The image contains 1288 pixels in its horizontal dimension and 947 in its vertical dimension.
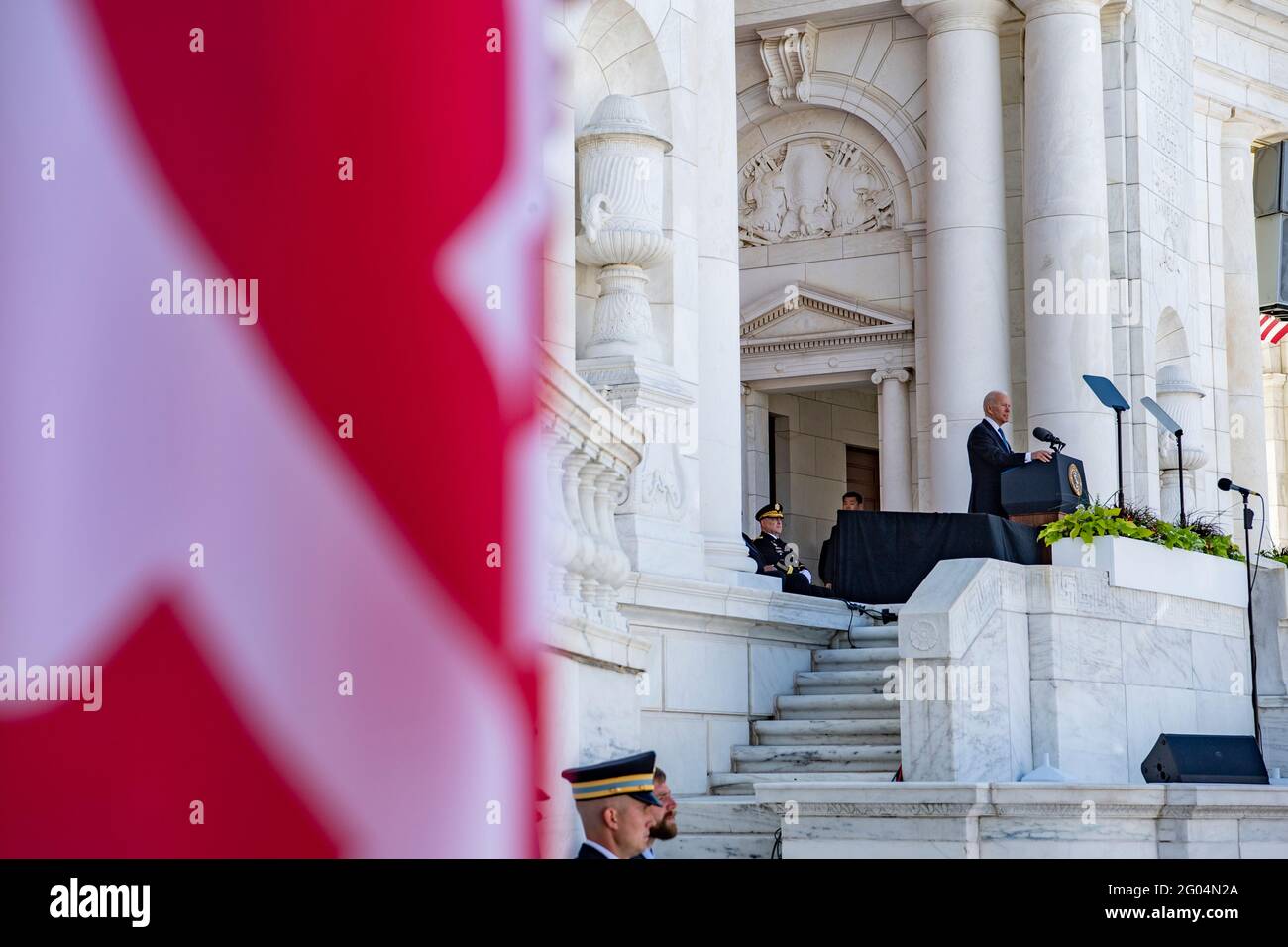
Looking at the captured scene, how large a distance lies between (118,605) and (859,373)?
18.0m

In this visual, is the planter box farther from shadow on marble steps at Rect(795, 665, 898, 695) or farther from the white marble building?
shadow on marble steps at Rect(795, 665, 898, 695)

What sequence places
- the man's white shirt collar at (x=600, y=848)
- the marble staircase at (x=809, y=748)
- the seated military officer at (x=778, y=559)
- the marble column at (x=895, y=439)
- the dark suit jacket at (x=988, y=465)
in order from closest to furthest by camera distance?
the man's white shirt collar at (x=600, y=848) → the marble staircase at (x=809, y=748) → the dark suit jacket at (x=988, y=465) → the seated military officer at (x=778, y=559) → the marble column at (x=895, y=439)

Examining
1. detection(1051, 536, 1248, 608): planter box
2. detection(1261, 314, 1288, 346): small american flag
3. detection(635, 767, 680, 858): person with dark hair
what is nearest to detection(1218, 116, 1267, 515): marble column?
detection(1261, 314, 1288, 346): small american flag

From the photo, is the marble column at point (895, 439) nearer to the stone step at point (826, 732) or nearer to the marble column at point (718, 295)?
the marble column at point (718, 295)

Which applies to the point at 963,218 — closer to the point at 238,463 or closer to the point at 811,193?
the point at 811,193

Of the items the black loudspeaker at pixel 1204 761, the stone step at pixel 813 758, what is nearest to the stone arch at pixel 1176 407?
the stone step at pixel 813 758

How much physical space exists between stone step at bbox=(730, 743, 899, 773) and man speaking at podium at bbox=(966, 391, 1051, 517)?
3097 millimetres

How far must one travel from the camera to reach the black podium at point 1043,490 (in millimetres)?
16125

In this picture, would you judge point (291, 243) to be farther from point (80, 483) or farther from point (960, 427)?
point (960, 427)

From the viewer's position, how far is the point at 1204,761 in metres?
13.2

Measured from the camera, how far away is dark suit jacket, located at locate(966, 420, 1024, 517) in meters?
16.8

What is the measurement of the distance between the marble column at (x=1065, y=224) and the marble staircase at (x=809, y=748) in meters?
6.86

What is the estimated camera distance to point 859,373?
965 inches
